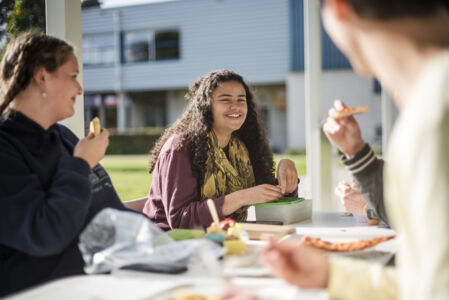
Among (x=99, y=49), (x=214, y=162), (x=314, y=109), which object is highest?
(x=99, y=49)

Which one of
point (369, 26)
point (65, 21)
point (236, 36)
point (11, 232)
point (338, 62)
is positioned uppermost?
point (236, 36)

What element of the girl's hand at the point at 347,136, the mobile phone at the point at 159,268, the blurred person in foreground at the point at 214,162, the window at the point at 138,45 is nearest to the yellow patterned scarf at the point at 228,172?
the blurred person in foreground at the point at 214,162

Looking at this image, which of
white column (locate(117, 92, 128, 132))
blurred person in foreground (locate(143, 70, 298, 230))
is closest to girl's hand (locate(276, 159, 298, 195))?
blurred person in foreground (locate(143, 70, 298, 230))

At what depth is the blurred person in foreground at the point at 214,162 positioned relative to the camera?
236 cm

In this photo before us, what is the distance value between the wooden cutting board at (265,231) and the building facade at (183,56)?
527 inches

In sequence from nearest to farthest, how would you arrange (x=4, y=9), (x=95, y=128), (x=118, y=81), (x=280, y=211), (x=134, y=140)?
(x=95, y=128)
(x=280, y=211)
(x=4, y=9)
(x=134, y=140)
(x=118, y=81)

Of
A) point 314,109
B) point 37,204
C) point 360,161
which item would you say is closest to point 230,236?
point 360,161

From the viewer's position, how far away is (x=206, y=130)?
2.66m

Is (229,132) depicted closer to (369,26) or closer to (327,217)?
(327,217)

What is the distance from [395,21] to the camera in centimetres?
88

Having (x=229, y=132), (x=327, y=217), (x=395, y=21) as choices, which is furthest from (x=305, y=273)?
(x=229, y=132)

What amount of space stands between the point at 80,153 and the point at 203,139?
3.41ft

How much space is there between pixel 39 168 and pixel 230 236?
2.32ft

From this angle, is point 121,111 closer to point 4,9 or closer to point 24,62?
point 4,9
